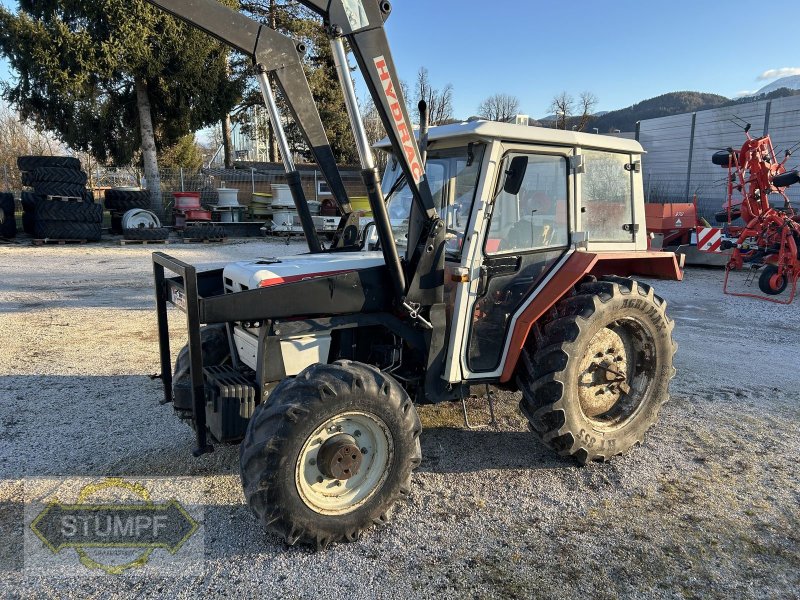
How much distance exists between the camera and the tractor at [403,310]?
121 inches

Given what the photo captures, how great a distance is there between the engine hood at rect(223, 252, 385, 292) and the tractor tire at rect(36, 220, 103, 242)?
15.7 metres

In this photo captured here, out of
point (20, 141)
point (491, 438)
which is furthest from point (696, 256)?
point (20, 141)

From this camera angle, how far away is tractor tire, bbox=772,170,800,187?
1041 cm

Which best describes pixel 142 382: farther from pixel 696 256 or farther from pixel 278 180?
pixel 278 180

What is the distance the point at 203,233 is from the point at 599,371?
16525 mm

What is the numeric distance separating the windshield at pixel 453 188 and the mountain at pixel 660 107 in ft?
146

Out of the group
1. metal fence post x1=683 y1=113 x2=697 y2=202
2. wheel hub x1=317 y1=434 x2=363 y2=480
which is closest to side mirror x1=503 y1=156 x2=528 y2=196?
wheel hub x1=317 y1=434 x2=363 y2=480

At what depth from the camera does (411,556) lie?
3.04 meters

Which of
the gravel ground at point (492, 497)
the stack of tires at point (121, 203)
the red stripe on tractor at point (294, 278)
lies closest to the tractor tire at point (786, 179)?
the gravel ground at point (492, 497)

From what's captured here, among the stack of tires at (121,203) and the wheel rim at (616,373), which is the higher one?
the stack of tires at (121,203)

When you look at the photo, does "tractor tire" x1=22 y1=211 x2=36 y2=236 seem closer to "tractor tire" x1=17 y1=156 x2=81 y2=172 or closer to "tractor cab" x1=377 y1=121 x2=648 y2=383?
"tractor tire" x1=17 y1=156 x2=81 y2=172

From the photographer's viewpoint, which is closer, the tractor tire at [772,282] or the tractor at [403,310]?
the tractor at [403,310]

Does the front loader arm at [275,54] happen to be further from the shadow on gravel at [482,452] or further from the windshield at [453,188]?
the shadow on gravel at [482,452]

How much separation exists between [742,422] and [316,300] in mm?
3712
